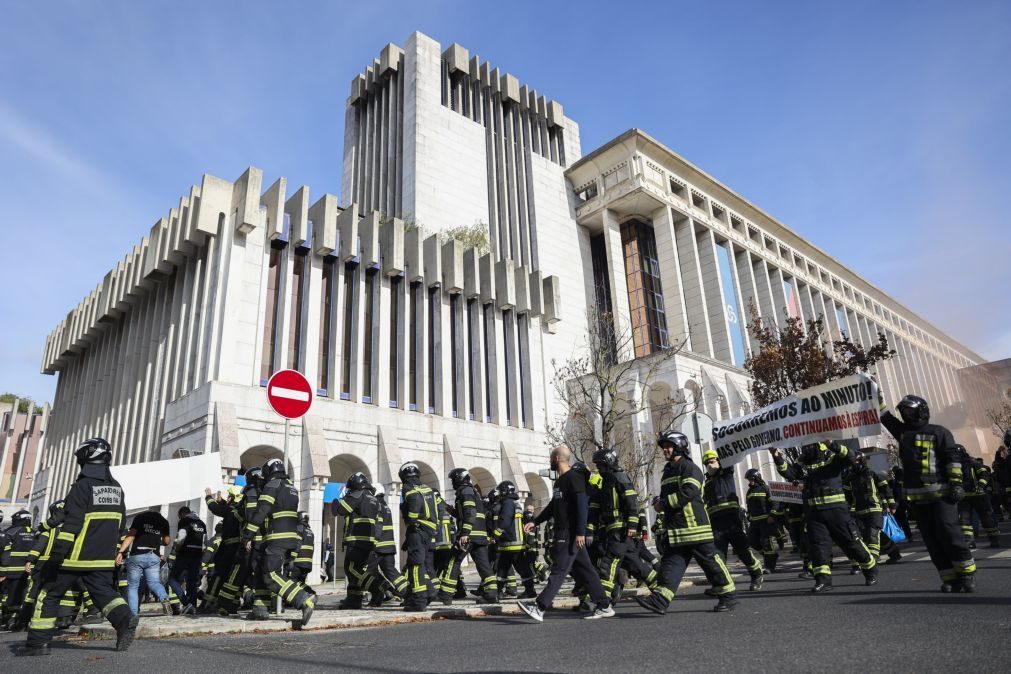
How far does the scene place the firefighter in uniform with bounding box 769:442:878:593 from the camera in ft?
24.7

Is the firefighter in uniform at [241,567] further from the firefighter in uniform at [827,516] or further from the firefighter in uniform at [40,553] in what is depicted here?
the firefighter in uniform at [827,516]

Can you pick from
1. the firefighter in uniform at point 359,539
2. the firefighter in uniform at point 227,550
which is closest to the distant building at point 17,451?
the firefighter in uniform at point 227,550

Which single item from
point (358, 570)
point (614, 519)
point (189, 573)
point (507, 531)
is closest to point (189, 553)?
point (189, 573)

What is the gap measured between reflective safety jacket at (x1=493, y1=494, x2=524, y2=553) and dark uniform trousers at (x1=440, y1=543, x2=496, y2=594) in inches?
18.0

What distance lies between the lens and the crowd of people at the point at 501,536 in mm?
6199

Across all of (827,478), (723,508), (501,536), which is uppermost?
(827,478)

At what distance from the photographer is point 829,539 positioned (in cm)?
775

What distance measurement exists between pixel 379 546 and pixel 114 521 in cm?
409

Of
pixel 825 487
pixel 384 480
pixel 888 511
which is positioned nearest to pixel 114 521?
pixel 825 487

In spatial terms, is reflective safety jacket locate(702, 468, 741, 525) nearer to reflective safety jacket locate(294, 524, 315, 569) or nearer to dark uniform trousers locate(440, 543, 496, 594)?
dark uniform trousers locate(440, 543, 496, 594)

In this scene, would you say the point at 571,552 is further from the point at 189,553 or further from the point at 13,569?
the point at 13,569

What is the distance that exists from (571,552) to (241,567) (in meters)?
5.03

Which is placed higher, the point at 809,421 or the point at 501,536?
the point at 809,421

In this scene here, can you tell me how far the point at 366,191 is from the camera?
4803cm
